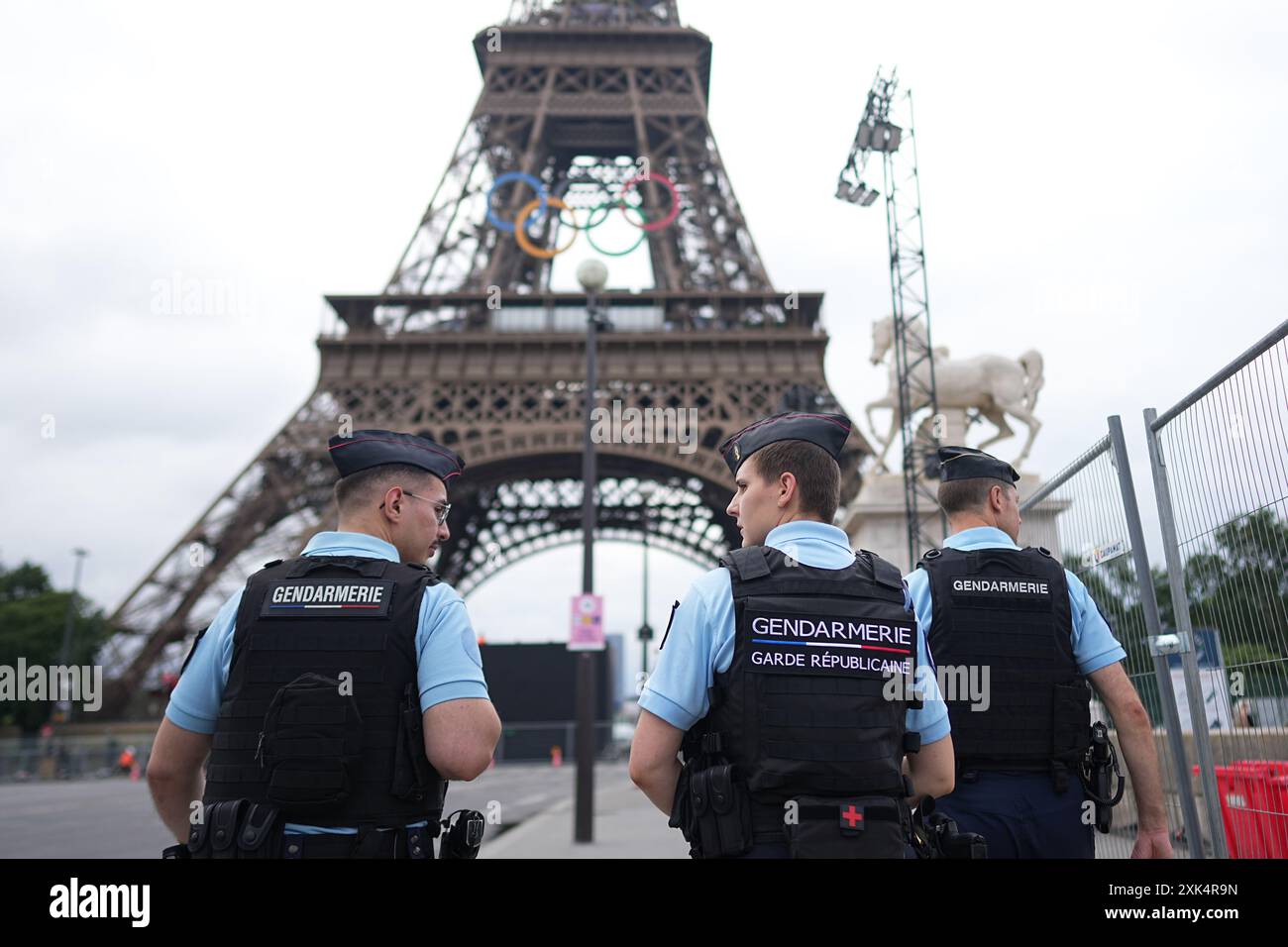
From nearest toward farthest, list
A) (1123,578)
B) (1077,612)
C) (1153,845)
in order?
(1153,845), (1077,612), (1123,578)

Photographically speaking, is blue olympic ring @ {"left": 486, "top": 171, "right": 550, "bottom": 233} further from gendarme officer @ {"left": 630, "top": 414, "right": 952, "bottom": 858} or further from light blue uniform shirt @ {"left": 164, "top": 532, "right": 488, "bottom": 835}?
gendarme officer @ {"left": 630, "top": 414, "right": 952, "bottom": 858}

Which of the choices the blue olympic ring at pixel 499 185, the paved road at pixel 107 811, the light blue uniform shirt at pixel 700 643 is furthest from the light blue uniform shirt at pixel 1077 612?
the blue olympic ring at pixel 499 185

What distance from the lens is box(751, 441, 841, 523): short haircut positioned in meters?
2.83

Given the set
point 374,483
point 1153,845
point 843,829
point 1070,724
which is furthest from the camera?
point 1070,724

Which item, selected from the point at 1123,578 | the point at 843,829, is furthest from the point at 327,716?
the point at 1123,578

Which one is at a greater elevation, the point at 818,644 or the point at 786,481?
the point at 786,481

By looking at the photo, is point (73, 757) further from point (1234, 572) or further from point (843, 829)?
point (843, 829)

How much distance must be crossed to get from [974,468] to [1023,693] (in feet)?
2.91

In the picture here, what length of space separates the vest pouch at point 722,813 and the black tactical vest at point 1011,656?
51.1 inches

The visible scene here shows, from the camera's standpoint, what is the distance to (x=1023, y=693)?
350 cm

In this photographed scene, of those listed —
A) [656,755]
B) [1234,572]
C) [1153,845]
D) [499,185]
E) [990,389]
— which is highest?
[499,185]

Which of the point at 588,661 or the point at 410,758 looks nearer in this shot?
the point at 410,758

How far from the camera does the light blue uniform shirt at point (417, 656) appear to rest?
2709 mm
